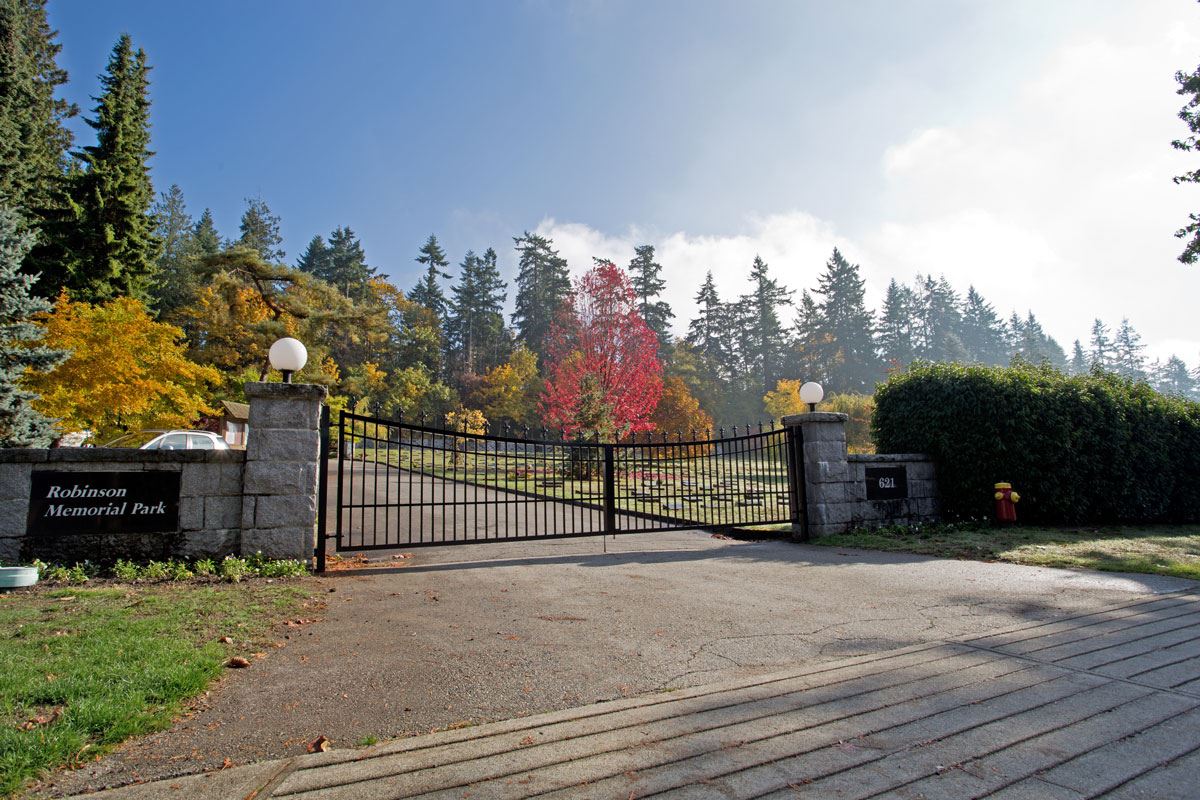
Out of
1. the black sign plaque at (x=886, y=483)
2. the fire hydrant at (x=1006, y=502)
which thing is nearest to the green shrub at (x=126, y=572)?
the black sign plaque at (x=886, y=483)

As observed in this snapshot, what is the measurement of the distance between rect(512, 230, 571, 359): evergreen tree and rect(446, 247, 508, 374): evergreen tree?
2.20 m

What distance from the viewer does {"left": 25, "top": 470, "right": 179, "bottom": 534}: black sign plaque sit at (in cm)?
507

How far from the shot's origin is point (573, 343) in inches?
1064

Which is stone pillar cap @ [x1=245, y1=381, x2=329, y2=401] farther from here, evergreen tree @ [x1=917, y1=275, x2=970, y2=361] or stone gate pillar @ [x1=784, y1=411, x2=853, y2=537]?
evergreen tree @ [x1=917, y1=275, x2=970, y2=361]

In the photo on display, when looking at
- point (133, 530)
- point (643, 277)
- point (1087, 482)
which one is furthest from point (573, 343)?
point (643, 277)

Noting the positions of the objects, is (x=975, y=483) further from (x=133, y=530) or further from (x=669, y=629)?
(x=133, y=530)

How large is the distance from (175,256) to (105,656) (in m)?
53.1

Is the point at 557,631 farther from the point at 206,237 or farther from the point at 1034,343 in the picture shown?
the point at 1034,343

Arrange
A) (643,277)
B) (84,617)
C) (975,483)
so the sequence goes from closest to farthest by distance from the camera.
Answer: (84,617), (975,483), (643,277)

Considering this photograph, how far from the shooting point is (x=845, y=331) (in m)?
68.1

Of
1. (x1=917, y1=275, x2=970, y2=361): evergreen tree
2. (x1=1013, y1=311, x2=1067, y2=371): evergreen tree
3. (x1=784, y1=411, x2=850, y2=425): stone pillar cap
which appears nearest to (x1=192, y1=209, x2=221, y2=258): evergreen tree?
(x1=784, y1=411, x2=850, y2=425): stone pillar cap

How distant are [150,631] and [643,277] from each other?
58.7 meters

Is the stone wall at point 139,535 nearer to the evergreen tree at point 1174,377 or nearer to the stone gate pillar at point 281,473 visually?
the stone gate pillar at point 281,473

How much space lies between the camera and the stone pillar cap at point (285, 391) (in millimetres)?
5703
